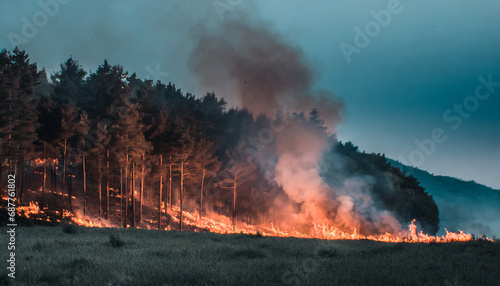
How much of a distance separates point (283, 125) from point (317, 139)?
981cm

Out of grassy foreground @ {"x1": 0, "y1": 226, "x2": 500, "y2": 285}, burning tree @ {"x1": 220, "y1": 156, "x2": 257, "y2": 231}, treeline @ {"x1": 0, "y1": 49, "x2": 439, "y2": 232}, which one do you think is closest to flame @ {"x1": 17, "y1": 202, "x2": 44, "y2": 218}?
treeline @ {"x1": 0, "y1": 49, "x2": 439, "y2": 232}

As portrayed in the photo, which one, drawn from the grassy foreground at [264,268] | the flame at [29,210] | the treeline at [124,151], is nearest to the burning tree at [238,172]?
the treeline at [124,151]

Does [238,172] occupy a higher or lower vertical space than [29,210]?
higher

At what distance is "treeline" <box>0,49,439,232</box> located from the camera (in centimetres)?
4266

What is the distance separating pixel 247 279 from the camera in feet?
32.3

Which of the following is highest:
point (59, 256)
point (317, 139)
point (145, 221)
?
point (317, 139)

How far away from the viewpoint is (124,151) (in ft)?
151

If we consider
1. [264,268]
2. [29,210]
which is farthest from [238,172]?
[264,268]

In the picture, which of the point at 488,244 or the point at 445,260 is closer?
the point at 445,260

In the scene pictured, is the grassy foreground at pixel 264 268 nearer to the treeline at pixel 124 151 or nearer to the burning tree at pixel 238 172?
the treeline at pixel 124 151

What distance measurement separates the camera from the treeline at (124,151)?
4266 cm

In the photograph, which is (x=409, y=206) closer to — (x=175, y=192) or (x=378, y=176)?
(x=378, y=176)

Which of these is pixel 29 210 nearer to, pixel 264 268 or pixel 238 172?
pixel 238 172

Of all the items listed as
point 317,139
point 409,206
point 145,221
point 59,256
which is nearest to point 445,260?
point 59,256
